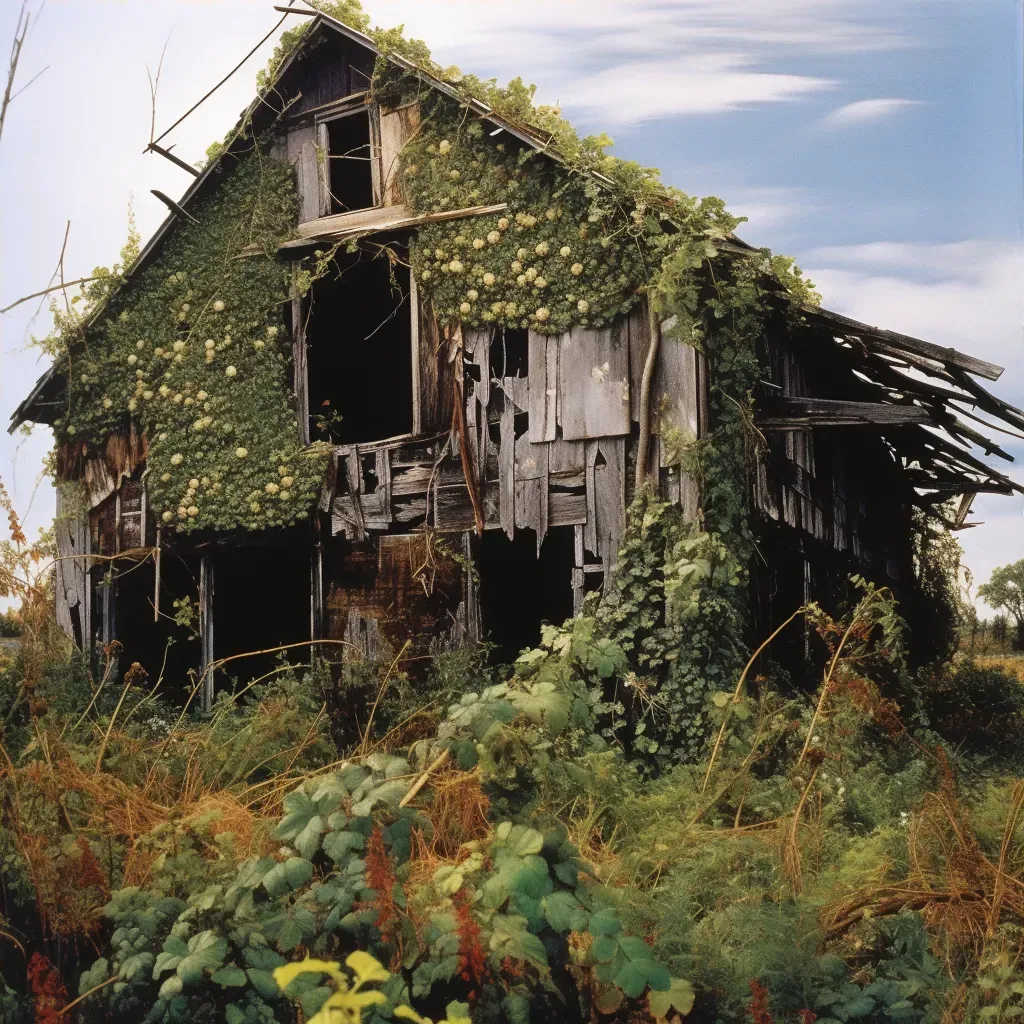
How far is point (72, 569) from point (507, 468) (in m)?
5.81

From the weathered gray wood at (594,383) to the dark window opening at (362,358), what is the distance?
4.06m

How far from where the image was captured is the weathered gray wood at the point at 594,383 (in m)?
9.26

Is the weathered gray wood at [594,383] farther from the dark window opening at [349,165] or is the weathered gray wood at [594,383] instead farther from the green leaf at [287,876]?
the green leaf at [287,876]

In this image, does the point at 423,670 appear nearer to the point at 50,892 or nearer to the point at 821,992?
the point at 50,892

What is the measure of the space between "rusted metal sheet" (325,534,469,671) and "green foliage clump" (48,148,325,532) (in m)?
0.82

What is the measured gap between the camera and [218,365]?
1141 centimetres

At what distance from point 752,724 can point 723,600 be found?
1.01 meters

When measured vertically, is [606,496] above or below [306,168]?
below

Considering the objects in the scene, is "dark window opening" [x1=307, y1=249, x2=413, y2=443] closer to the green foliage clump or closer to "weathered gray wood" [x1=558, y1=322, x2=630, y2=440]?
the green foliage clump

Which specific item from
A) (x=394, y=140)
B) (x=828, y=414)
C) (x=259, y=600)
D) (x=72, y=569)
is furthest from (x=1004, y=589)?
(x=72, y=569)

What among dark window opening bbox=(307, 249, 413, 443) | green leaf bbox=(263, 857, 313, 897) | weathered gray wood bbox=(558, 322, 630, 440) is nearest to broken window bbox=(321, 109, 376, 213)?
dark window opening bbox=(307, 249, 413, 443)

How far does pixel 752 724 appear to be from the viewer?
812cm

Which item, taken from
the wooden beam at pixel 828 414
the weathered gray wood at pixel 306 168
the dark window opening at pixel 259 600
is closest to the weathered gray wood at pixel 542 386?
the wooden beam at pixel 828 414

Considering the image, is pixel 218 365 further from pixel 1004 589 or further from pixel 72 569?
pixel 1004 589
